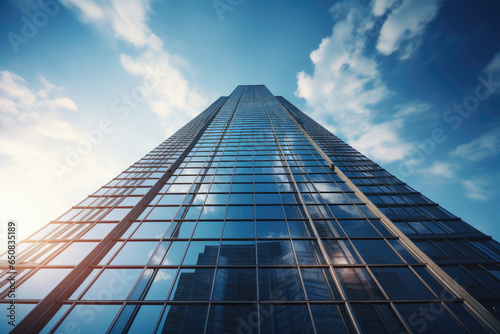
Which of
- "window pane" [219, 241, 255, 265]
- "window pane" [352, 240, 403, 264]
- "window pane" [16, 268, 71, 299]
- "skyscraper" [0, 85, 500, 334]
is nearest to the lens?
"skyscraper" [0, 85, 500, 334]

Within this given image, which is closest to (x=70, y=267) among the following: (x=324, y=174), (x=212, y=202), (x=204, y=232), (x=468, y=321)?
(x=204, y=232)

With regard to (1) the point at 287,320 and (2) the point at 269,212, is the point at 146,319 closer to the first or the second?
(1) the point at 287,320

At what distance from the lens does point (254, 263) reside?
7.72m

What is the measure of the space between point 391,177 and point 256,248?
60.0 feet

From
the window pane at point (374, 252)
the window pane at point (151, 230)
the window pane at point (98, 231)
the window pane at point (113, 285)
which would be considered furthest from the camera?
the window pane at point (98, 231)

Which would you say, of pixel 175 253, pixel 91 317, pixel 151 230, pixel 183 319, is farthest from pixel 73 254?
pixel 183 319

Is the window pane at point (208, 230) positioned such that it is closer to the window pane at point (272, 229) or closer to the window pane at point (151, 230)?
the window pane at point (151, 230)

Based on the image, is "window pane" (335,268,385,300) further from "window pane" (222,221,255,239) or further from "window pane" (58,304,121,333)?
"window pane" (58,304,121,333)

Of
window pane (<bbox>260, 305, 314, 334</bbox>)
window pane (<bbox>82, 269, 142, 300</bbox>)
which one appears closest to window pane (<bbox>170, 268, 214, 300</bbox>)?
window pane (<bbox>82, 269, 142, 300</bbox>)

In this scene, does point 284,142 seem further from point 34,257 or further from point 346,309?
point 34,257

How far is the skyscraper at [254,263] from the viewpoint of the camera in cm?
576

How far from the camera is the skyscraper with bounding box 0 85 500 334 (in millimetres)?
5761

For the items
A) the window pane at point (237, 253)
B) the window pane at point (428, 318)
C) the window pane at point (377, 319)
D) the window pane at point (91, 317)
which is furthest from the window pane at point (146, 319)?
the window pane at point (428, 318)

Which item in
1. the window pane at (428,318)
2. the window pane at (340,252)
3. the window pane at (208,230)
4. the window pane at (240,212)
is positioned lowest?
the window pane at (428,318)
